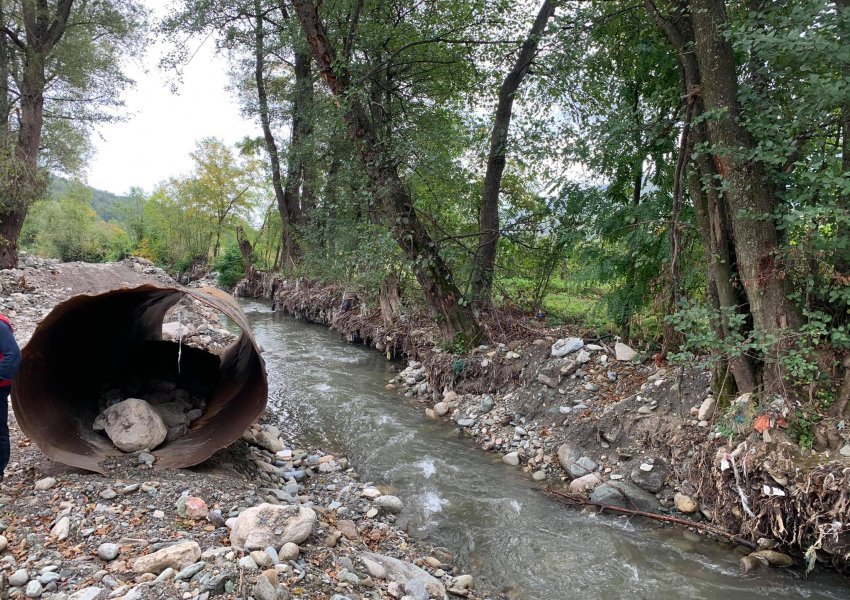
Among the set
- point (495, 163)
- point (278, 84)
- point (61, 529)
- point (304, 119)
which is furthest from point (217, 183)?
point (61, 529)

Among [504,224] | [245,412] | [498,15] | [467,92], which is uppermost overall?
[498,15]

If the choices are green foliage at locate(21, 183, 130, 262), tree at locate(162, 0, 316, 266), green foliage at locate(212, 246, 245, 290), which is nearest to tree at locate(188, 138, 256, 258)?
green foliage at locate(21, 183, 130, 262)

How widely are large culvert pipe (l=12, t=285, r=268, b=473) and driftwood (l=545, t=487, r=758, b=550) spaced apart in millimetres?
2977

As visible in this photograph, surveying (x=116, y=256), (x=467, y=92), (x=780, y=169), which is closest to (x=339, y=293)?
(x=467, y=92)

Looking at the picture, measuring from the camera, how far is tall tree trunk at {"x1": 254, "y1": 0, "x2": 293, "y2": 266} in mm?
14680

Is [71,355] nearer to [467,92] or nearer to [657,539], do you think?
[657,539]

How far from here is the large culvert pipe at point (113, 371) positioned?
4121 millimetres

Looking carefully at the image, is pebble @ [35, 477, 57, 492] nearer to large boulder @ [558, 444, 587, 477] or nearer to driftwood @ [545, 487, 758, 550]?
driftwood @ [545, 487, 758, 550]

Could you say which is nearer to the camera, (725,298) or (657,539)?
(657,539)

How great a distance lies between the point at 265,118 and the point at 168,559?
1618cm

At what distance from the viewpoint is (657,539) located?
160 inches

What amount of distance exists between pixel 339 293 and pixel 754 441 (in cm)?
1090

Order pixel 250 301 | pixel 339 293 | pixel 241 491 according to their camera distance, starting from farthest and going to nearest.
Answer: pixel 250 301 < pixel 339 293 < pixel 241 491

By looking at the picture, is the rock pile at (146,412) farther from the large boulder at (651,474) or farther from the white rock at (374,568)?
the large boulder at (651,474)
